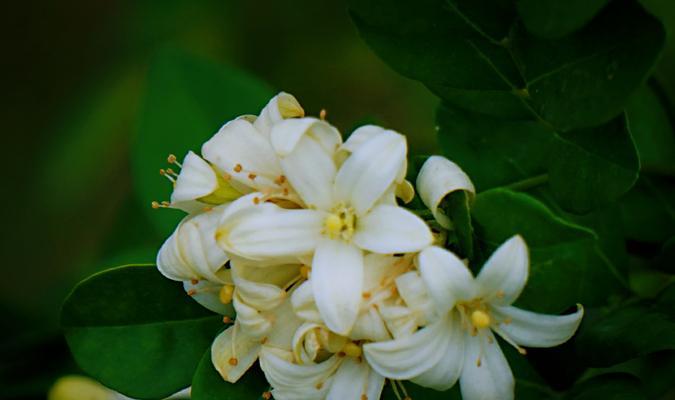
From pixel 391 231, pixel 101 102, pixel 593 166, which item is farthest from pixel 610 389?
pixel 101 102

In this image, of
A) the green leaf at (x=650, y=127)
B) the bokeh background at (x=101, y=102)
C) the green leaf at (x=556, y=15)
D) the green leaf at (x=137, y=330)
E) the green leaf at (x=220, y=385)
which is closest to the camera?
the green leaf at (x=556, y=15)

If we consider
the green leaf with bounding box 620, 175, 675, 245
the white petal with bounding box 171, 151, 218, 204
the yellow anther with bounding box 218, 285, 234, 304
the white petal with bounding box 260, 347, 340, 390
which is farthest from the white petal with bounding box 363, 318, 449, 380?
the green leaf with bounding box 620, 175, 675, 245

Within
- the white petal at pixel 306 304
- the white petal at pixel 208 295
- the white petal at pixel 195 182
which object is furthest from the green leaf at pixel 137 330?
the white petal at pixel 306 304

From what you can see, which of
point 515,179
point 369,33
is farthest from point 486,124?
point 369,33

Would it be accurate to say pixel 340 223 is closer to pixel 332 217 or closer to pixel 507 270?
pixel 332 217

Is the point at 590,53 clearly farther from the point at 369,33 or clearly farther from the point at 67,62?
the point at 67,62

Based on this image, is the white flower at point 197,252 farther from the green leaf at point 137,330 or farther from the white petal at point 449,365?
the white petal at point 449,365
